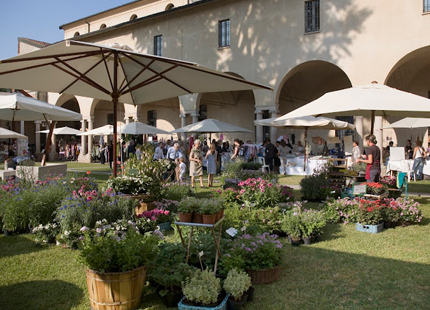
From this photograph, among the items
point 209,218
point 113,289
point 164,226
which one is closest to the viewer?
point 113,289

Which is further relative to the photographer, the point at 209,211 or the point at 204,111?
the point at 204,111

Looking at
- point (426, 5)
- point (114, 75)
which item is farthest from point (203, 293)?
point (426, 5)

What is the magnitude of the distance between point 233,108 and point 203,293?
75.3ft

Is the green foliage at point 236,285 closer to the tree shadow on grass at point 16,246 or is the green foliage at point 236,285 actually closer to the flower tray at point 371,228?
the tree shadow on grass at point 16,246

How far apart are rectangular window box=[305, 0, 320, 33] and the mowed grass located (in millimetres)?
13341

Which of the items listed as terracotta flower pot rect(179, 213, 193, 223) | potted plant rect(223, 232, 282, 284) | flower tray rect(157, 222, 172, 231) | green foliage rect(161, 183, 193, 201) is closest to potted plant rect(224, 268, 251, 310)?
potted plant rect(223, 232, 282, 284)

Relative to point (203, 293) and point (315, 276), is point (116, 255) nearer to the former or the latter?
point (203, 293)

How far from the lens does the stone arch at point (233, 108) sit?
25062 mm

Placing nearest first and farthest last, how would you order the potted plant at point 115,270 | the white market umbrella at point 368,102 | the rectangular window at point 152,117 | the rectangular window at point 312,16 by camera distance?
1. the potted plant at point 115,270
2. the white market umbrella at point 368,102
3. the rectangular window at point 312,16
4. the rectangular window at point 152,117

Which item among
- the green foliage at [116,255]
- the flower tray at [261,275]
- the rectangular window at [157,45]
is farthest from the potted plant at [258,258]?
the rectangular window at [157,45]

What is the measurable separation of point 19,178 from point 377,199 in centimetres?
771

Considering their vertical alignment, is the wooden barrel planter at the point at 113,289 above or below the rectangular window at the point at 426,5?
below

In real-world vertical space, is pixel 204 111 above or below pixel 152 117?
above

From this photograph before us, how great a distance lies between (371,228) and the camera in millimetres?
6254
